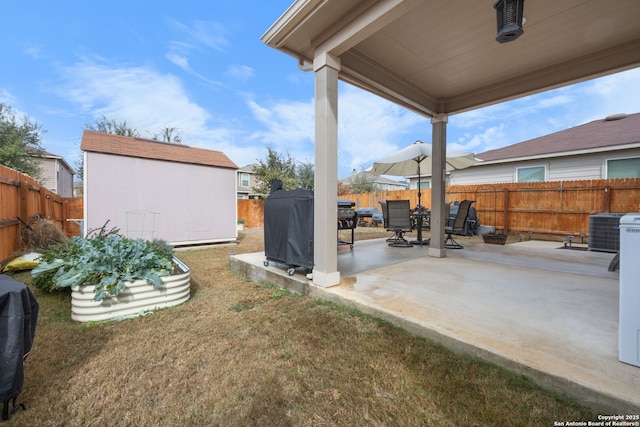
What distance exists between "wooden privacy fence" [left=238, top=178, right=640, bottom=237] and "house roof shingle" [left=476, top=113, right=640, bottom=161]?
2283 mm

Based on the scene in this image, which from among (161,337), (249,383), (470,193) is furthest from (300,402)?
(470,193)

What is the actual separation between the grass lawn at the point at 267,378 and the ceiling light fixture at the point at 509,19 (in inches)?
101

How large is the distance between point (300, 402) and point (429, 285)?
6.51 feet

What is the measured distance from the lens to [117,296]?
263 cm

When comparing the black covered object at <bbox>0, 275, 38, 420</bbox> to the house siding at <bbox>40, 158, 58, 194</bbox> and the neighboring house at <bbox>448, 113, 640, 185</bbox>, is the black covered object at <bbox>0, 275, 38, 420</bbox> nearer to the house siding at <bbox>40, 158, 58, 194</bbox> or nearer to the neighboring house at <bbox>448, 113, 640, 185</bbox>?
the neighboring house at <bbox>448, 113, 640, 185</bbox>

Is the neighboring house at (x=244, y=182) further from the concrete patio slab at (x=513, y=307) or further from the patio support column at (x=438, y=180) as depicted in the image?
the patio support column at (x=438, y=180)

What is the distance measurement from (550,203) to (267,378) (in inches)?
377

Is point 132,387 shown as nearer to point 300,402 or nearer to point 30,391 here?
point 30,391

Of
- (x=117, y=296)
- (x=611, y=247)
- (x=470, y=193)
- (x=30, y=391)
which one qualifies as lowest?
(x=30, y=391)

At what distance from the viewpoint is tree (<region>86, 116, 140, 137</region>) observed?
16.8 meters

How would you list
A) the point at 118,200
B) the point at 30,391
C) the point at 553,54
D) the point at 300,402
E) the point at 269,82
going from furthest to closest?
the point at 269,82
the point at 118,200
the point at 553,54
the point at 30,391
the point at 300,402

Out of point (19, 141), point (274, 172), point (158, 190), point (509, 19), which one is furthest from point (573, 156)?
point (19, 141)

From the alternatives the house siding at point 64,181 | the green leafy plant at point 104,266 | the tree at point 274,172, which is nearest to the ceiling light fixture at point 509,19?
the green leafy plant at point 104,266

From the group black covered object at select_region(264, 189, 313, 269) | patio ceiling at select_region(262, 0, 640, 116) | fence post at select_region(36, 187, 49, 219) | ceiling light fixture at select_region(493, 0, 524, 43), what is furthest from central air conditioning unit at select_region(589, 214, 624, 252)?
fence post at select_region(36, 187, 49, 219)
